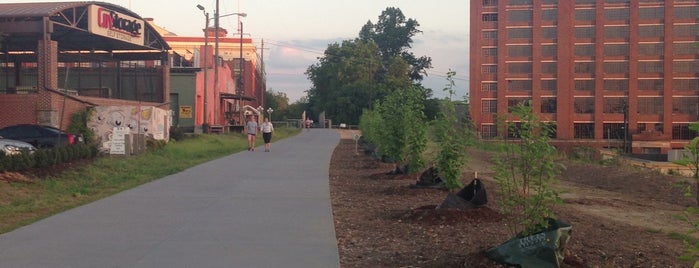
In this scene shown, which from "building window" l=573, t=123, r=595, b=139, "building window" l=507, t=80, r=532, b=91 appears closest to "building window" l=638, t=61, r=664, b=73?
"building window" l=573, t=123, r=595, b=139

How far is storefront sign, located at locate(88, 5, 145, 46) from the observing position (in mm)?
32438

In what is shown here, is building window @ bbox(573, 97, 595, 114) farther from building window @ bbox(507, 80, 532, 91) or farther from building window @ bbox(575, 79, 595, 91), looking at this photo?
building window @ bbox(507, 80, 532, 91)

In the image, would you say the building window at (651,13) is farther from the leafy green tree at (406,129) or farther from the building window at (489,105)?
the leafy green tree at (406,129)

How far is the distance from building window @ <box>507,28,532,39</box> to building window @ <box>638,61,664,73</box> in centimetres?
1141

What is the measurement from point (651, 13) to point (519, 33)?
1289cm

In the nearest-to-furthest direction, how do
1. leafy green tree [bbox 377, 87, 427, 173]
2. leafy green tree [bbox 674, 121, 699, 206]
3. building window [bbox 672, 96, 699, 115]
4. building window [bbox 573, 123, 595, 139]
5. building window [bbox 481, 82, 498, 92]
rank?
leafy green tree [bbox 674, 121, 699, 206]
leafy green tree [bbox 377, 87, 427, 173]
building window [bbox 672, 96, 699, 115]
building window [bbox 573, 123, 595, 139]
building window [bbox 481, 82, 498, 92]

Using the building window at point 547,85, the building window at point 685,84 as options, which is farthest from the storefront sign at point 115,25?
the building window at point 685,84

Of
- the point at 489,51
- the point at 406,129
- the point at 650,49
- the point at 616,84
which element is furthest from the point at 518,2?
the point at 406,129

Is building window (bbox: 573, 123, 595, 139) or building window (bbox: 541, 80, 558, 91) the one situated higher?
building window (bbox: 541, 80, 558, 91)

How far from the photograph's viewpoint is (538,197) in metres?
6.43

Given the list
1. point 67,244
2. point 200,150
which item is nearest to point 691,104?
point 200,150

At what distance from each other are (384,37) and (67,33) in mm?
69153

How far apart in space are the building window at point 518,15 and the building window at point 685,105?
16.4 metres

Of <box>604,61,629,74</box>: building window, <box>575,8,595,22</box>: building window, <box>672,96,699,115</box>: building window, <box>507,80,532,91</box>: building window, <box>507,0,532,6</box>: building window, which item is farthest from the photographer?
<box>507,80,532,91</box>: building window
